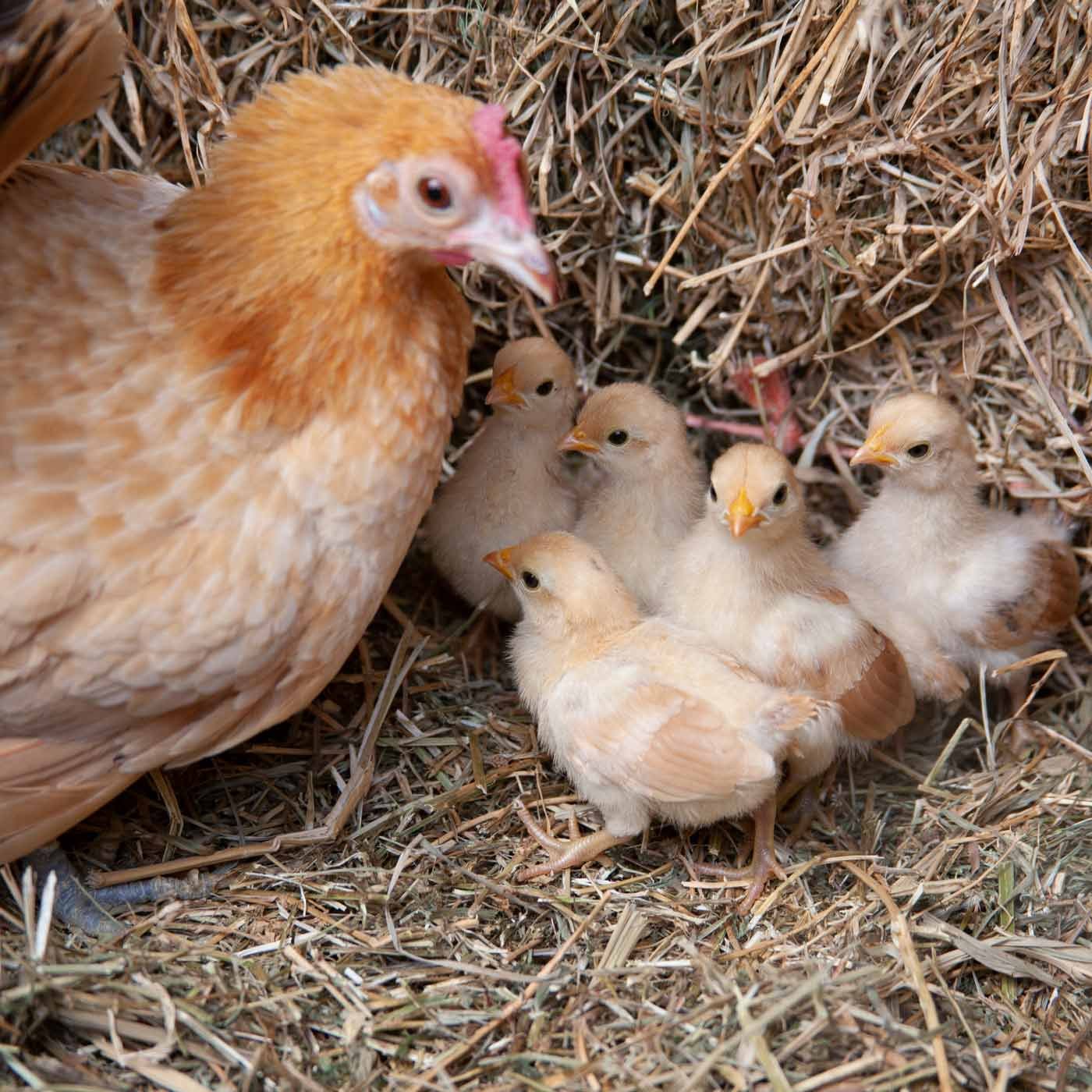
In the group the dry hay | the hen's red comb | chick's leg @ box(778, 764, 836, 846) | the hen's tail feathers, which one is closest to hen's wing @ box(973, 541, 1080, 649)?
the dry hay

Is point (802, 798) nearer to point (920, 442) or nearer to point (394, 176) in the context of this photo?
point (920, 442)

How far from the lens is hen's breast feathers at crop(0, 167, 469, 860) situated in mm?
2000

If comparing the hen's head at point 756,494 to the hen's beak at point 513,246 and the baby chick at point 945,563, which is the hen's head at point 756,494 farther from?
the hen's beak at point 513,246

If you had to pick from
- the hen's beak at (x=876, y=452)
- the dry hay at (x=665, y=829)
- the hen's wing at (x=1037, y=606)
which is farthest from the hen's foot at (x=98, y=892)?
the hen's wing at (x=1037, y=606)

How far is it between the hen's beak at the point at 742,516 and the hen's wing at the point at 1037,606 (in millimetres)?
745

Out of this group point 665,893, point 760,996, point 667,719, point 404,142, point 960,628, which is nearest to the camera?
point 404,142

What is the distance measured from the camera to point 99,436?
2035 mm

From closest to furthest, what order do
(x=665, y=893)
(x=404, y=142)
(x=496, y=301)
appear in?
1. (x=404, y=142)
2. (x=665, y=893)
3. (x=496, y=301)

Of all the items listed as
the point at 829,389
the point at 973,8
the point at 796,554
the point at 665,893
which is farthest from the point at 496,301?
the point at 665,893

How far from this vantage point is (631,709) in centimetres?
237

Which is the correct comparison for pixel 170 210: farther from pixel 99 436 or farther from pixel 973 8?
pixel 973 8

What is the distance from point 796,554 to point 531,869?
0.89 m

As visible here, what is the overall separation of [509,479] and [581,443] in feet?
0.78

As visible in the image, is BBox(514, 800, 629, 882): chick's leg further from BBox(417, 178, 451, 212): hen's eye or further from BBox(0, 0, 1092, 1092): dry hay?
BBox(417, 178, 451, 212): hen's eye
